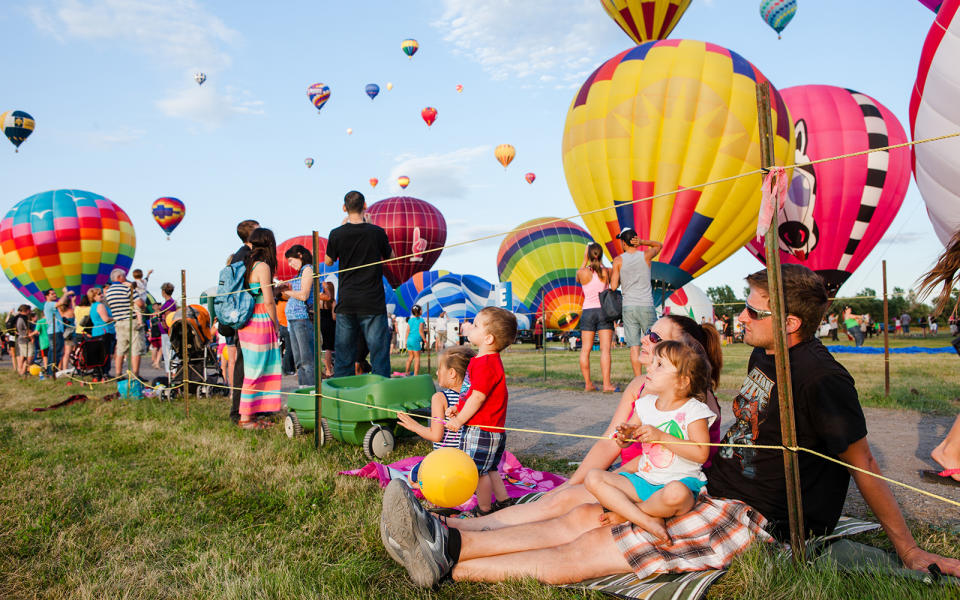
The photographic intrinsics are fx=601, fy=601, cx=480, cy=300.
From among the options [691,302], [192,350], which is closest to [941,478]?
[192,350]

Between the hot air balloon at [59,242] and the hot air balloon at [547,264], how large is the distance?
Answer: 1526 centimetres

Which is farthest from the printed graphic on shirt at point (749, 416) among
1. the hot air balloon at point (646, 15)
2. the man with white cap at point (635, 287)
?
the hot air balloon at point (646, 15)

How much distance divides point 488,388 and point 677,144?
906cm

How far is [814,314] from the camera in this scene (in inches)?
83.7

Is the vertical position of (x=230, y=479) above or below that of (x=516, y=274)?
below

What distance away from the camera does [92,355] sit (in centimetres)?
930

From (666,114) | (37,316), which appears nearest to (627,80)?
(666,114)

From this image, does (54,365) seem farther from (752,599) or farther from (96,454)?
(752,599)

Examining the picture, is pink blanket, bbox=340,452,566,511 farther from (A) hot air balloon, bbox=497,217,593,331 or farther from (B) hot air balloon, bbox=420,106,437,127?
(B) hot air balloon, bbox=420,106,437,127

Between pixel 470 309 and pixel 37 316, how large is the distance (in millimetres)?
18944

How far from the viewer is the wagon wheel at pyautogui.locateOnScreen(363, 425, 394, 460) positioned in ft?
13.0

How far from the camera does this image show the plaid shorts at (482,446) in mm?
3039

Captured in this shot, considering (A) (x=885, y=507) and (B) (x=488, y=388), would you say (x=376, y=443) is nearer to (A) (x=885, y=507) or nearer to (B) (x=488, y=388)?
Result: (B) (x=488, y=388)

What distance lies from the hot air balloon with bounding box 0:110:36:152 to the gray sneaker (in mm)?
24549
